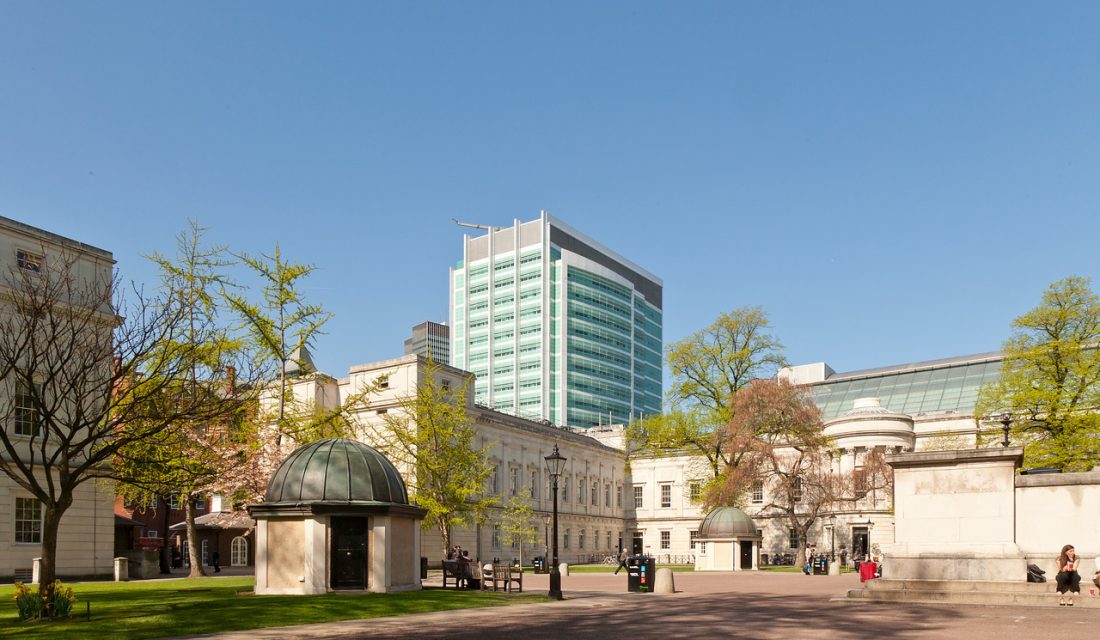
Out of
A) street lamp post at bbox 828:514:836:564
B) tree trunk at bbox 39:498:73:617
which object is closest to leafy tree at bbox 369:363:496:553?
tree trunk at bbox 39:498:73:617

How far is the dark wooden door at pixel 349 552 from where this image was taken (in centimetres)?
2633

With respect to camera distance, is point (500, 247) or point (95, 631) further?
point (500, 247)

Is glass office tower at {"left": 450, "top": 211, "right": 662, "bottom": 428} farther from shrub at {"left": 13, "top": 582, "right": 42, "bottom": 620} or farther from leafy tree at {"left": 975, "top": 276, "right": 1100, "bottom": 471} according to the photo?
shrub at {"left": 13, "top": 582, "right": 42, "bottom": 620}

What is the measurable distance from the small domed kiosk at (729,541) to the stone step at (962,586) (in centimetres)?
3335

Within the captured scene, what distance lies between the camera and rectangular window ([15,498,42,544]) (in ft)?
128

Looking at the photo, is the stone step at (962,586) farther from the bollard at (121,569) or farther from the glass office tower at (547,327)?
the glass office tower at (547,327)

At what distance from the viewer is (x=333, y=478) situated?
26.7 meters

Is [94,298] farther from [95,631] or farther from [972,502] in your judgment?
[972,502]

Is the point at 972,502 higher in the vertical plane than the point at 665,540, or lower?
higher

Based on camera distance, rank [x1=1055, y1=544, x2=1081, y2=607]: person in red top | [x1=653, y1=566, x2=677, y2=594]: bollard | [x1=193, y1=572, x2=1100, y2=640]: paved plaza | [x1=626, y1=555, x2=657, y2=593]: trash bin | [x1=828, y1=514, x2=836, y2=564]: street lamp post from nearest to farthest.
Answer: [x1=193, y1=572, x2=1100, y2=640]: paved plaza, [x1=1055, y1=544, x2=1081, y2=607]: person in red top, [x1=653, y1=566, x2=677, y2=594]: bollard, [x1=626, y1=555, x2=657, y2=593]: trash bin, [x1=828, y1=514, x2=836, y2=564]: street lamp post

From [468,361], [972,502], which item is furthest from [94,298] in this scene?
[468,361]

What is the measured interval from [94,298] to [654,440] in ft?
146

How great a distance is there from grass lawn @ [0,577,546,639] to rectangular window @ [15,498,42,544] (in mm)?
10729

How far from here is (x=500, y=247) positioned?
178 m
